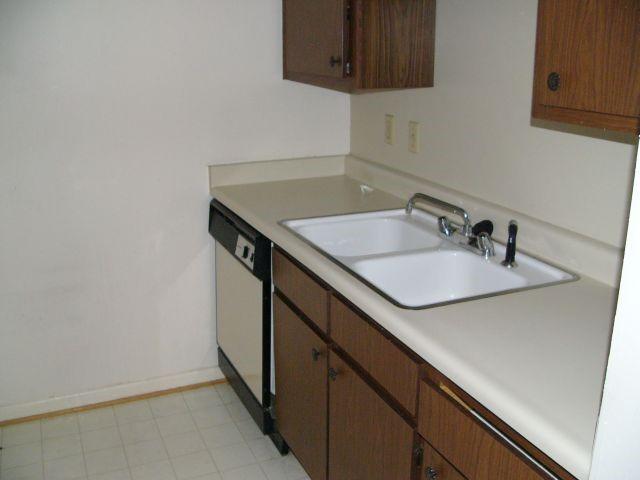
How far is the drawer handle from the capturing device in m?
1.20

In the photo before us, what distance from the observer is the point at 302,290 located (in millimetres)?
2143

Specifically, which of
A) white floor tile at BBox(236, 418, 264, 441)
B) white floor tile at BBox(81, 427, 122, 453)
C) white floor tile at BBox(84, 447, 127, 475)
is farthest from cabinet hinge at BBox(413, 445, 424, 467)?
white floor tile at BBox(81, 427, 122, 453)

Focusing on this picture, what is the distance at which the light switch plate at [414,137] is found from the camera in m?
2.61

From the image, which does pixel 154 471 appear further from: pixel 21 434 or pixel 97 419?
pixel 21 434

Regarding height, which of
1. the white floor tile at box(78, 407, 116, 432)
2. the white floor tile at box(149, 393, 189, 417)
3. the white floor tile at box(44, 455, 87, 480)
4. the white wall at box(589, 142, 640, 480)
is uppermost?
the white wall at box(589, 142, 640, 480)

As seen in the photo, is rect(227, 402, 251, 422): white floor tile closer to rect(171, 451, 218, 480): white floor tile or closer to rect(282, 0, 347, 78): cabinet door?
rect(171, 451, 218, 480): white floor tile

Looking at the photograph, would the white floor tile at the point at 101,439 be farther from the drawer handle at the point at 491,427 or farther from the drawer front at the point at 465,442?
the drawer handle at the point at 491,427

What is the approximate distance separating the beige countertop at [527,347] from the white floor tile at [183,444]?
3.28 ft

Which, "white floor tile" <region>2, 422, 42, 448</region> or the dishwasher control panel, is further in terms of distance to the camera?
"white floor tile" <region>2, 422, 42, 448</region>

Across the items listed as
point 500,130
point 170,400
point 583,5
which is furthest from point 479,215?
point 170,400

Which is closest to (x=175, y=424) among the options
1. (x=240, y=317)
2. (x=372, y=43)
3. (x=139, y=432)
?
(x=139, y=432)

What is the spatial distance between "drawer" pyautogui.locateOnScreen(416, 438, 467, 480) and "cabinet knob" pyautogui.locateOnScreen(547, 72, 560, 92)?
2.52 feet

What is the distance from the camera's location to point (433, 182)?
2547mm

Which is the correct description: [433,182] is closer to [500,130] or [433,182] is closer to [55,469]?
[500,130]
